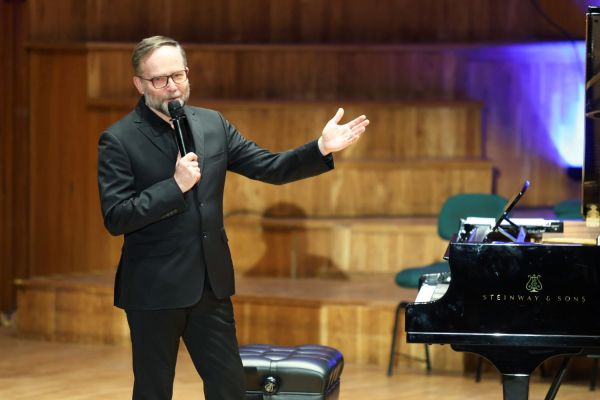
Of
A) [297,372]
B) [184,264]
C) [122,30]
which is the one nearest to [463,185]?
[122,30]

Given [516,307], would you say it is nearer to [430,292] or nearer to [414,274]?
[430,292]

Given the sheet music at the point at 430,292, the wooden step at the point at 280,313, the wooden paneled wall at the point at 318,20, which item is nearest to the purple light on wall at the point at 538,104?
the wooden paneled wall at the point at 318,20

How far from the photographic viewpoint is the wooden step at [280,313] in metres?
5.61

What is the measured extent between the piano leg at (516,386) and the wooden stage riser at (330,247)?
3.14 meters

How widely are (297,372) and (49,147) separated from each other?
10.9 feet

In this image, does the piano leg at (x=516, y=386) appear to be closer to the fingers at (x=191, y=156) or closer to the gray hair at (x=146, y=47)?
the fingers at (x=191, y=156)

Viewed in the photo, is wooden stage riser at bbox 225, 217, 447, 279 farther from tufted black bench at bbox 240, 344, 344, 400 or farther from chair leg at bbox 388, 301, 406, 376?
tufted black bench at bbox 240, 344, 344, 400

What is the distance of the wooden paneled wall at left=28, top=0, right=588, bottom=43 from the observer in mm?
6938

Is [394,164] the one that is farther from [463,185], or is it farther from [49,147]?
[49,147]

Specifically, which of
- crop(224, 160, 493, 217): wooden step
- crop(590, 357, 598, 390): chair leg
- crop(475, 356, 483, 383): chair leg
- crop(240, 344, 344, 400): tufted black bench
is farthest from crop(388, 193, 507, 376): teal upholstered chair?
crop(240, 344, 344, 400): tufted black bench

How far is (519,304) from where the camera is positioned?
3.13 metres

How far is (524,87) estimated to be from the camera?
275 inches

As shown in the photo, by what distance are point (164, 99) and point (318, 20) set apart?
167 inches

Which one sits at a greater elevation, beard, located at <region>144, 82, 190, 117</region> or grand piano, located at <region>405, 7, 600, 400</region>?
beard, located at <region>144, 82, 190, 117</region>
